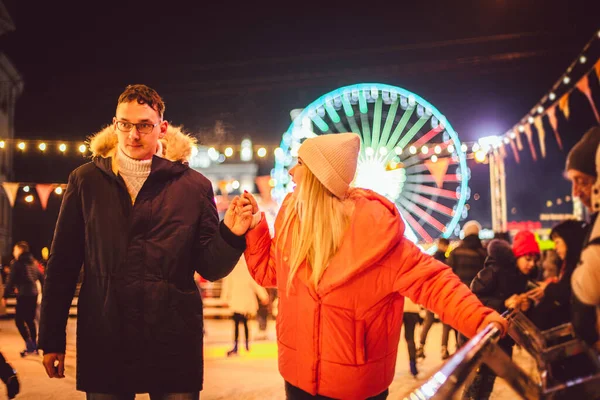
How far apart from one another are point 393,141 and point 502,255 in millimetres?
9367

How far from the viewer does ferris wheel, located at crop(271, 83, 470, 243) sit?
44.7ft

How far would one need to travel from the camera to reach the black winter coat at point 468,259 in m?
7.17

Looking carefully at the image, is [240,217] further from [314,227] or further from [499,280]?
[499,280]

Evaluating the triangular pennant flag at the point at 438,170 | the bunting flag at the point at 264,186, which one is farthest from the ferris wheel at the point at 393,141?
the bunting flag at the point at 264,186

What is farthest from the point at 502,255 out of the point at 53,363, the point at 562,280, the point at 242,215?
the point at 53,363

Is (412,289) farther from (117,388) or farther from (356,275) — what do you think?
(117,388)

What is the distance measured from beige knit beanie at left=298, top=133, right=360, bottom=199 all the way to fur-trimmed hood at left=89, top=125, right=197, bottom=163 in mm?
671

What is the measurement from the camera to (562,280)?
8.63 ft

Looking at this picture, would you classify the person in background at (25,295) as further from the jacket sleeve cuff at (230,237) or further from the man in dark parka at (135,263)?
the jacket sleeve cuff at (230,237)

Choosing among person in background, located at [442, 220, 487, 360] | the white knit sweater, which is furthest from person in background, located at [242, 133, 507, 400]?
person in background, located at [442, 220, 487, 360]

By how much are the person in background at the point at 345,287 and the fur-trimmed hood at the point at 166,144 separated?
2.28 ft

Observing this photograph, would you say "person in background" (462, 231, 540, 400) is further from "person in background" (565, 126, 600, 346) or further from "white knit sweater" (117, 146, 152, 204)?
"white knit sweater" (117, 146, 152, 204)

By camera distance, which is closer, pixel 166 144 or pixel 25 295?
pixel 166 144

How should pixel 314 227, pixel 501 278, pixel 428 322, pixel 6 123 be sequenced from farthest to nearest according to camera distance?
pixel 6 123
pixel 428 322
pixel 501 278
pixel 314 227
